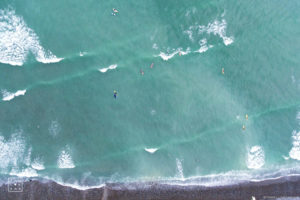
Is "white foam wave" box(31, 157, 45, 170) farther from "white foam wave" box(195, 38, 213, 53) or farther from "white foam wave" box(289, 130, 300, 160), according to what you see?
"white foam wave" box(289, 130, 300, 160)

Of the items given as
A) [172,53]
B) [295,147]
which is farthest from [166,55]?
[295,147]

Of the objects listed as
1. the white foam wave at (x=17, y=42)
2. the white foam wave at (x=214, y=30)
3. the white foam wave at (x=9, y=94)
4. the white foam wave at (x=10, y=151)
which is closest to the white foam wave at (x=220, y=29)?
the white foam wave at (x=214, y=30)

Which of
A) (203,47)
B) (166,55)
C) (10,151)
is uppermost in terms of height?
(203,47)

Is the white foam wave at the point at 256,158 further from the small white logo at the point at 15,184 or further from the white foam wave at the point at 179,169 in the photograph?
the small white logo at the point at 15,184

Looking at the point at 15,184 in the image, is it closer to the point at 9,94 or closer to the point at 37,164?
the point at 37,164

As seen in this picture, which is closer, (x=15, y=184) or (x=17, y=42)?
(x=15, y=184)
